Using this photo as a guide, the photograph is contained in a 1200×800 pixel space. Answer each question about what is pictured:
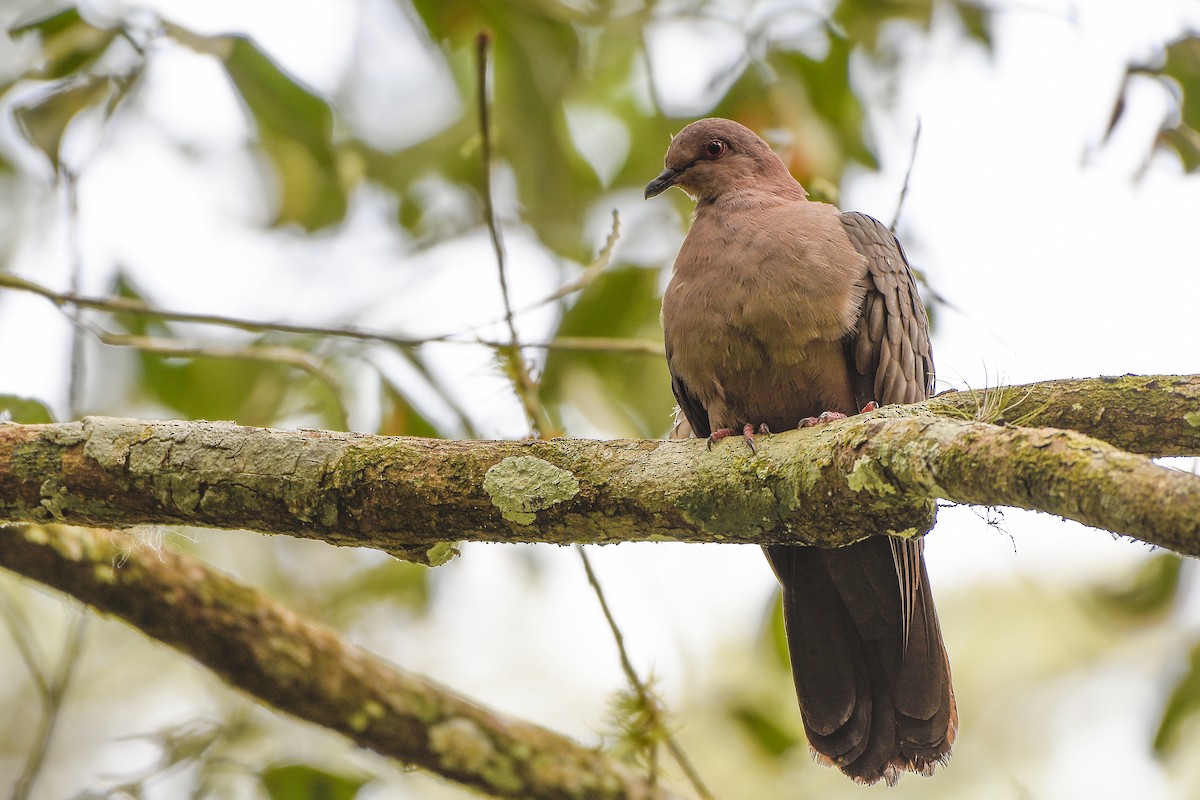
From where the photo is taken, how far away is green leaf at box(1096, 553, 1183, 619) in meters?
4.46

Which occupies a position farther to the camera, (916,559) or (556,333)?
(556,333)

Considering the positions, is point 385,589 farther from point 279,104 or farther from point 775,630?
point 279,104

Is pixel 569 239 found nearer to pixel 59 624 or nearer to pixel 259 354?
pixel 259 354

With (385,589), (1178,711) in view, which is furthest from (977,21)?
(385,589)

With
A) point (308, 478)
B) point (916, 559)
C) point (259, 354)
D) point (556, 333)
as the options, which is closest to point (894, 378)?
point (916, 559)

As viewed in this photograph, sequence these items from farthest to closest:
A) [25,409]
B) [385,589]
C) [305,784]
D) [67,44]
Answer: [385,589] < [67,44] < [305,784] < [25,409]

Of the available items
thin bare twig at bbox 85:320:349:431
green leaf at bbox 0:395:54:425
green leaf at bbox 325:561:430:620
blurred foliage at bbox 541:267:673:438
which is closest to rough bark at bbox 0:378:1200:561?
green leaf at bbox 0:395:54:425

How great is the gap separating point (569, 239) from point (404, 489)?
2842mm

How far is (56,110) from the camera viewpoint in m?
4.32

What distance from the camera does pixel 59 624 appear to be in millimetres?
A: 8602

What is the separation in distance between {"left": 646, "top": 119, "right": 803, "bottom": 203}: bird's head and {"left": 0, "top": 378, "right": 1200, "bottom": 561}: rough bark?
201cm

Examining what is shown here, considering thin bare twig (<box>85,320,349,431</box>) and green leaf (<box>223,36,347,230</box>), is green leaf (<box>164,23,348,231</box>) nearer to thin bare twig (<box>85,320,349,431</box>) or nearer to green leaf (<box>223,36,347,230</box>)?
green leaf (<box>223,36,347,230</box>)

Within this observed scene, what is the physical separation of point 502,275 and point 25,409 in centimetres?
159

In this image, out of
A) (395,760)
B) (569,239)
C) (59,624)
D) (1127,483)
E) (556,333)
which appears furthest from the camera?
(59,624)
